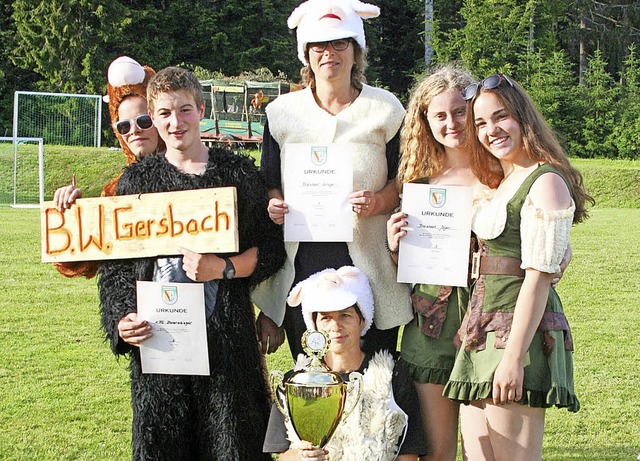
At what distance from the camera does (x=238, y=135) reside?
24.9 m

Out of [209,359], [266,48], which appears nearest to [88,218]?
[209,359]

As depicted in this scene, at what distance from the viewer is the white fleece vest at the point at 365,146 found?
317 cm

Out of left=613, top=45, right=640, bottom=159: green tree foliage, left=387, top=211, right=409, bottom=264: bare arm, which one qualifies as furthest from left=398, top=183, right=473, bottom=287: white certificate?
left=613, top=45, right=640, bottom=159: green tree foliage

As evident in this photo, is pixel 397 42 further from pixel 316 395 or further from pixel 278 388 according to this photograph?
pixel 316 395

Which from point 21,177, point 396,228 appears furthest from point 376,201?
point 21,177

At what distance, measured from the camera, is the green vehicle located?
81.5 ft

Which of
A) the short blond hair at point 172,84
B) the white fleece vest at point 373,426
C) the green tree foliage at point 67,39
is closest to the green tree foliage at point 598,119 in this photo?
the green tree foliage at point 67,39

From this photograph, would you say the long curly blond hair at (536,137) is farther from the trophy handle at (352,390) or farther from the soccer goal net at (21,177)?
the soccer goal net at (21,177)

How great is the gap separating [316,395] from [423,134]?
0.94 m

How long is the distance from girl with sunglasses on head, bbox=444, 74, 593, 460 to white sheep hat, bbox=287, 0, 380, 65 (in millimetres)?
474

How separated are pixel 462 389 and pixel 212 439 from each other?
0.84 m

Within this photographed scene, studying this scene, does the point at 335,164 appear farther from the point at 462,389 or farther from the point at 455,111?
the point at 462,389

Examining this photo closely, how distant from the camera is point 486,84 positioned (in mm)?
2875

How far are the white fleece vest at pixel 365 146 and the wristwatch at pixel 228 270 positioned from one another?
0.27 meters
